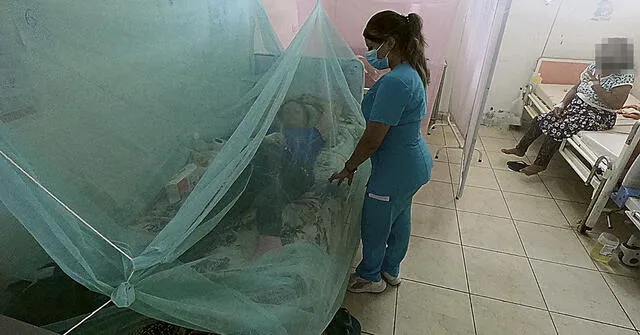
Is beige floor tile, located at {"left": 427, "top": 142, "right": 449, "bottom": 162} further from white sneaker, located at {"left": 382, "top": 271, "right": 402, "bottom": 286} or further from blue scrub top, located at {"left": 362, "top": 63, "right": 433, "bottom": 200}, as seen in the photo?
blue scrub top, located at {"left": 362, "top": 63, "right": 433, "bottom": 200}

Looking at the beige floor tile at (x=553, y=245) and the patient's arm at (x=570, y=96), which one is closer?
the beige floor tile at (x=553, y=245)

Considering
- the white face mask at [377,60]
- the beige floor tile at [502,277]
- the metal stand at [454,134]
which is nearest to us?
the white face mask at [377,60]

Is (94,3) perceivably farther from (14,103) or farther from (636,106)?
(636,106)

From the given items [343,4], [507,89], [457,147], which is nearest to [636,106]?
[507,89]

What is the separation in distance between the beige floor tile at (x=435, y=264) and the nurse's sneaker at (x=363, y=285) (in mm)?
203

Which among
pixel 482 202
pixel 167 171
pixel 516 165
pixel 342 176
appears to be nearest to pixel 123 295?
pixel 167 171

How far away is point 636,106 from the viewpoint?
2.89 m

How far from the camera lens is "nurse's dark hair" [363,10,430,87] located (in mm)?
1379

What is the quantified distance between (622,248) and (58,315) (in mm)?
2618

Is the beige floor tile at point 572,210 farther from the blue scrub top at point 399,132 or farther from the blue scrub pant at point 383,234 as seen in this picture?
the blue scrub top at point 399,132

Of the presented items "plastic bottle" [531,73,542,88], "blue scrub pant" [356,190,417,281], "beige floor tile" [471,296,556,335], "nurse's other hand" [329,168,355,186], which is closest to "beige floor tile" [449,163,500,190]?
"plastic bottle" [531,73,542,88]

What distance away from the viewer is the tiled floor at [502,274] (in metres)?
1.76

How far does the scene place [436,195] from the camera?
2688mm

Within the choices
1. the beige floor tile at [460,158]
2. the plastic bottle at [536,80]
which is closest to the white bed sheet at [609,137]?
the plastic bottle at [536,80]
